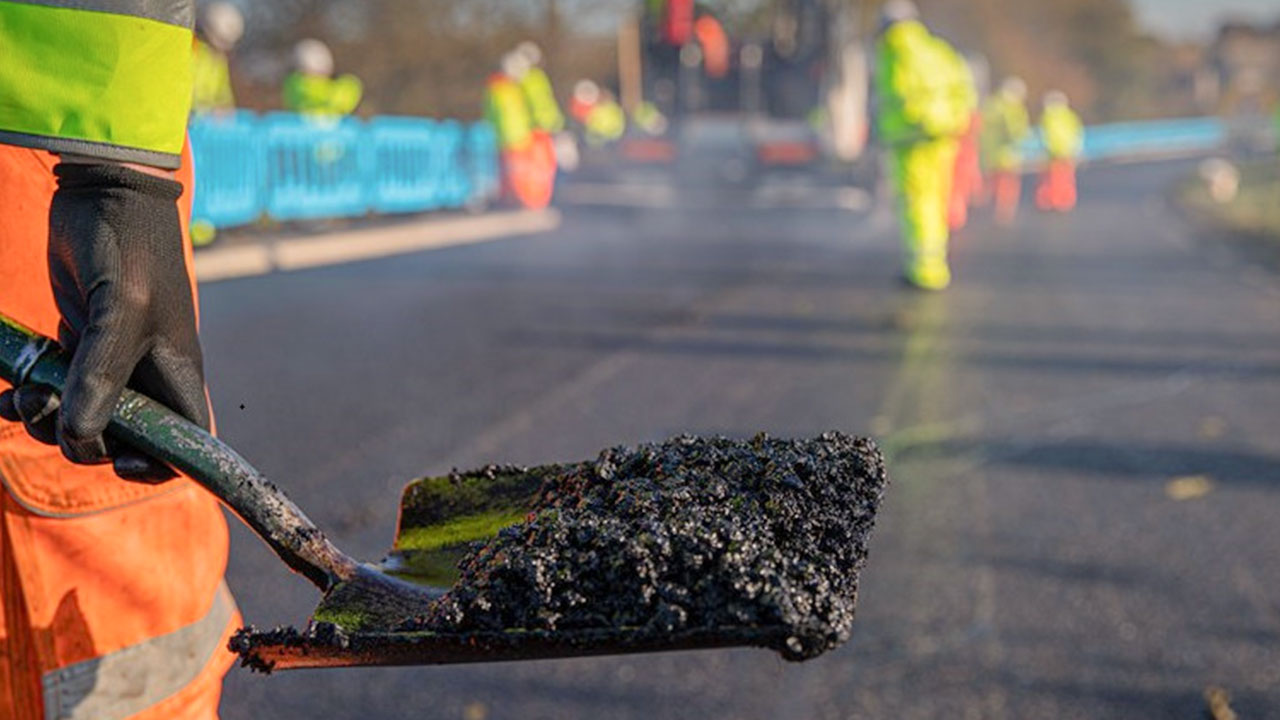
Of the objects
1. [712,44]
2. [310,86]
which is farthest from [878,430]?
[712,44]

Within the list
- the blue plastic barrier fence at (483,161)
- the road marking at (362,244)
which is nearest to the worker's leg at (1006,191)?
A: the road marking at (362,244)

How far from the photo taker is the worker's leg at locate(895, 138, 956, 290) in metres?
9.92

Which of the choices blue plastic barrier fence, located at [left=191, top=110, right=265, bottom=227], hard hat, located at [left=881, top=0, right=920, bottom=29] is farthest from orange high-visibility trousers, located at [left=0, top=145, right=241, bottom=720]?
blue plastic barrier fence, located at [left=191, top=110, right=265, bottom=227]

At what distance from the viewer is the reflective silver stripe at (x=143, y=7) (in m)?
1.55

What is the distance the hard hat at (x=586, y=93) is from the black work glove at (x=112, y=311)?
26.9 m

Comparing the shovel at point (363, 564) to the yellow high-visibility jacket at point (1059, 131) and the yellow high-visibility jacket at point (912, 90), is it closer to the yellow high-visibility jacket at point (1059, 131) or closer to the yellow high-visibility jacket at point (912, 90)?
the yellow high-visibility jacket at point (912, 90)

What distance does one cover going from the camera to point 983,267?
1302 centimetres

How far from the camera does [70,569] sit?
5.51 feet

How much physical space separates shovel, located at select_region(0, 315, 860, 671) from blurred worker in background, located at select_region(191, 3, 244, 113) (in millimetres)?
12551

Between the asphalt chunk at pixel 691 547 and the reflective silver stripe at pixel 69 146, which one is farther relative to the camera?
the reflective silver stripe at pixel 69 146

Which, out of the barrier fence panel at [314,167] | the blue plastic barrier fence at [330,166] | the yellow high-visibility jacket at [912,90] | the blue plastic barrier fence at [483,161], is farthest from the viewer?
the blue plastic barrier fence at [483,161]

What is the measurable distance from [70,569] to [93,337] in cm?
34

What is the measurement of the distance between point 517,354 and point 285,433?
86.0 inches

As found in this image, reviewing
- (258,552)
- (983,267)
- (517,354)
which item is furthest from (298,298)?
(983,267)
